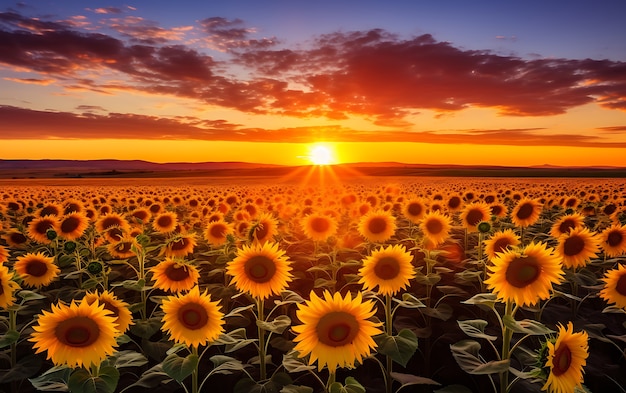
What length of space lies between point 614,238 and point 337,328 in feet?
20.6

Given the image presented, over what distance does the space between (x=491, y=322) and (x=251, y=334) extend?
3.62 metres

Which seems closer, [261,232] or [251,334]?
[251,334]

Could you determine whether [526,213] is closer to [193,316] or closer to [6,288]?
[193,316]

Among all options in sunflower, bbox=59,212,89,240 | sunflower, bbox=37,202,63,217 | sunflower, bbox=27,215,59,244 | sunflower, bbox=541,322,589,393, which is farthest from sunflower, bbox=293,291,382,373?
sunflower, bbox=37,202,63,217

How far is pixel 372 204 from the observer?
605 inches

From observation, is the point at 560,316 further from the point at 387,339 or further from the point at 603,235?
the point at 387,339

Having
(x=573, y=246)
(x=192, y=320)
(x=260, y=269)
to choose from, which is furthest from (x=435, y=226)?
(x=192, y=320)

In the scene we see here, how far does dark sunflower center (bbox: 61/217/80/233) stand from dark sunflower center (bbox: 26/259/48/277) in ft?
9.74

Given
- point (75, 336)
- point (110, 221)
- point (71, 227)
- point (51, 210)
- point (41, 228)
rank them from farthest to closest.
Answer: point (51, 210)
point (110, 221)
point (41, 228)
point (71, 227)
point (75, 336)

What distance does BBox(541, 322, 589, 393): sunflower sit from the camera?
3.62 m

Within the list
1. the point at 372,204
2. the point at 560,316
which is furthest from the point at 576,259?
the point at 372,204

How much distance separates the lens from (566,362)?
A: 3.74 metres

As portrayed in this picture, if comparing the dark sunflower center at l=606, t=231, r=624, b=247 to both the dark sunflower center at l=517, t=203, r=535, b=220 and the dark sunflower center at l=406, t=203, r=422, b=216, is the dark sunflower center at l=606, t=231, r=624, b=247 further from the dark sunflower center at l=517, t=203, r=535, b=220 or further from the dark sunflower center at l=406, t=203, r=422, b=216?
the dark sunflower center at l=406, t=203, r=422, b=216

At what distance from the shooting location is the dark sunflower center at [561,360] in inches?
143
